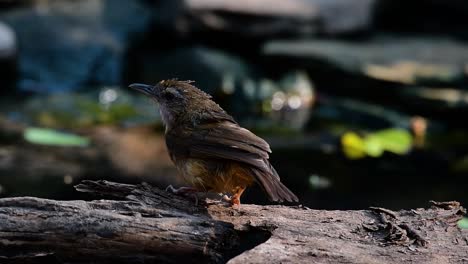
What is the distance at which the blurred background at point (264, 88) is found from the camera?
8188 millimetres

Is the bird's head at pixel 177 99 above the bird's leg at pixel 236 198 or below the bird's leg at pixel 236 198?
above

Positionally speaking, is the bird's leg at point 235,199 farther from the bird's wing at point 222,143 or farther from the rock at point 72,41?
the rock at point 72,41

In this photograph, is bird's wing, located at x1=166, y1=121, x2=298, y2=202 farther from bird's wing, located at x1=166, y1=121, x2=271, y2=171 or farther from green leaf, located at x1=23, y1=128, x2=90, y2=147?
green leaf, located at x1=23, y1=128, x2=90, y2=147

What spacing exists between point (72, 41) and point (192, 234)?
27.3 ft

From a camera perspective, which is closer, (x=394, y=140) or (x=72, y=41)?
(x=394, y=140)

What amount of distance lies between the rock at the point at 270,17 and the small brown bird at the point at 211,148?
668cm

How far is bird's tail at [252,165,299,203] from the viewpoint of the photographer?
13.2 feet

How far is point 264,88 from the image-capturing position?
10.9 m

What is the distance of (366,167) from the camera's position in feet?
28.5

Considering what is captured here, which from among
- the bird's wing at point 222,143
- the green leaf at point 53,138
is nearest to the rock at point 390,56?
the green leaf at point 53,138

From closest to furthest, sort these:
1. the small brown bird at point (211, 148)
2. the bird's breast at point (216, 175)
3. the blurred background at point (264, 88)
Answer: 1. the small brown bird at point (211, 148)
2. the bird's breast at point (216, 175)
3. the blurred background at point (264, 88)

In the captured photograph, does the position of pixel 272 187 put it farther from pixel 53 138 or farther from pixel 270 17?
pixel 270 17

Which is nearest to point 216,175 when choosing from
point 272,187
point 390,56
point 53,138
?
point 272,187

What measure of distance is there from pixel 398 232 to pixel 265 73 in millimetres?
7524
